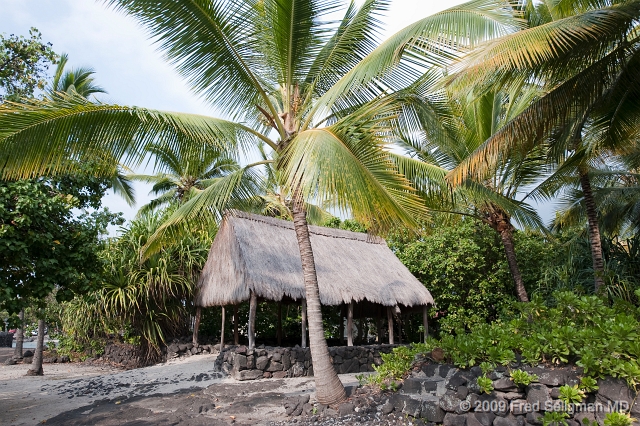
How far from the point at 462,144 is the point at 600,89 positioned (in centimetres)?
415

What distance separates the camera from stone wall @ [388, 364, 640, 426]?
4.15 m

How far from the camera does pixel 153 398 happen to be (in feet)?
25.2

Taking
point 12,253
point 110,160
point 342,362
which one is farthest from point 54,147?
point 342,362

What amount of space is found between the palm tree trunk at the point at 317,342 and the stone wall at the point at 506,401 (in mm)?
964

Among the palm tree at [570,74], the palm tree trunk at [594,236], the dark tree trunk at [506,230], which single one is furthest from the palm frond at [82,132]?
the dark tree trunk at [506,230]

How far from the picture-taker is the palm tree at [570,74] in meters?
5.36

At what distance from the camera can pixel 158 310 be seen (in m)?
12.9

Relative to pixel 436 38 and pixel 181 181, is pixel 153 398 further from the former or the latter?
pixel 181 181

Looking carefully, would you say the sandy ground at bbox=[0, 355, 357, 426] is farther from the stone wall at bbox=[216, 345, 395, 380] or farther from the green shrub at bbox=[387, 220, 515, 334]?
the green shrub at bbox=[387, 220, 515, 334]

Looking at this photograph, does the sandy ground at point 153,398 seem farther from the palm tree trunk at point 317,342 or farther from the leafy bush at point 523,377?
the leafy bush at point 523,377

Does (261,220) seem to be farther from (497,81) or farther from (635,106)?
(635,106)

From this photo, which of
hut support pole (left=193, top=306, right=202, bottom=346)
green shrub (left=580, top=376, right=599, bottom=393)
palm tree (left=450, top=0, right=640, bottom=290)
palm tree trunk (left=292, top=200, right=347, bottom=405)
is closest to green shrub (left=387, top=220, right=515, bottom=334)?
palm tree (left=450, top=0, right=640, bottom=290)

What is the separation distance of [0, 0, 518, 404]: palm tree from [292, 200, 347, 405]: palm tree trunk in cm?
1

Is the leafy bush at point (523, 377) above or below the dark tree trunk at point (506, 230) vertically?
below
